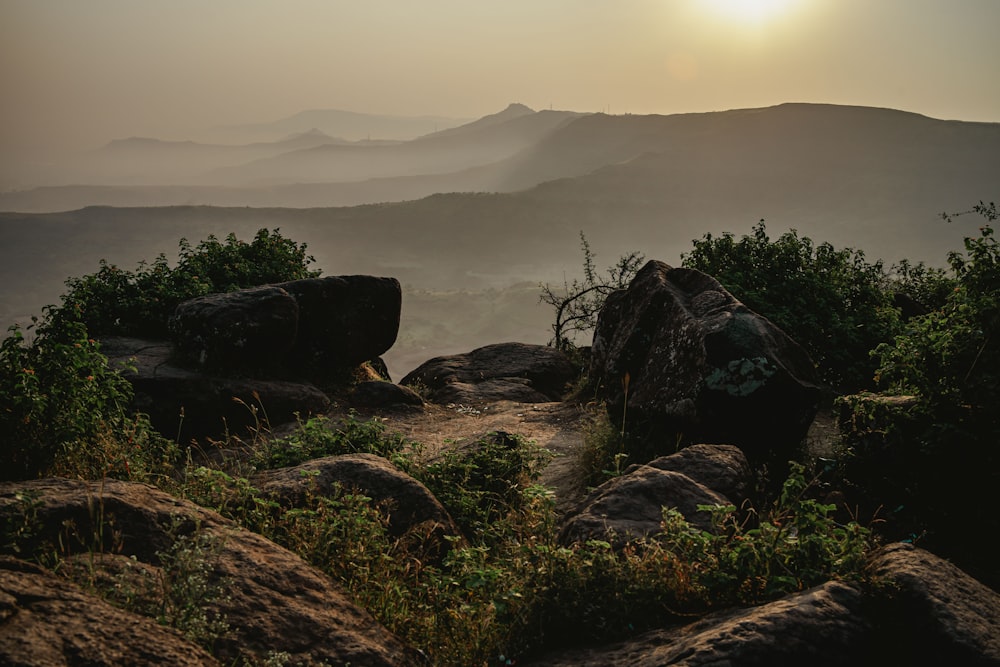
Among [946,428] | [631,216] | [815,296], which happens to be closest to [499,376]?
[815,296]

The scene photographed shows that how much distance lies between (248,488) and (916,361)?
5.92 meters

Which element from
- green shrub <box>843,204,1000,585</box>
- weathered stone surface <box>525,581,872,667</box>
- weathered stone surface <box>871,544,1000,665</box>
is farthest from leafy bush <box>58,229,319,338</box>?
weathered stone surface <box>871,544,1000,665</box>

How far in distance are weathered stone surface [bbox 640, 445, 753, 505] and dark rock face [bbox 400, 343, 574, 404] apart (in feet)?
25.0

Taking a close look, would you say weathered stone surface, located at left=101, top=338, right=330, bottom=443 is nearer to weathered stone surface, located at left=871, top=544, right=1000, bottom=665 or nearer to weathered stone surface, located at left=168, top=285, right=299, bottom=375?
weathered stone surface, located at left=168, top=285, right=299, bottom=375

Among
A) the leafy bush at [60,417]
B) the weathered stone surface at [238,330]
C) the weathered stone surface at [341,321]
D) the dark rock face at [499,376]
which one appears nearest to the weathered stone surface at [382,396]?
the weathered stone surface at [341,321]

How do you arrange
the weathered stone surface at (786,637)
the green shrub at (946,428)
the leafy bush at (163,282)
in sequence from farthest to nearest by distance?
the leafy bush at (163,282), the green shrub at (946,428), the weathered stone surface at (786,637)

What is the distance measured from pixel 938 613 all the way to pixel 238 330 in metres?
9.60

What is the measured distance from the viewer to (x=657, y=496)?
5.32m

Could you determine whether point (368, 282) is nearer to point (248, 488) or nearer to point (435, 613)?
point (248, 488)

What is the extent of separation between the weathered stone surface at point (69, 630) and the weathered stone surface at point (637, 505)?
2707 mm

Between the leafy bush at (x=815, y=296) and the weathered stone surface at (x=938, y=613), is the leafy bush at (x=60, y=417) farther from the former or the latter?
the leafy bush at (x=815, y=296)

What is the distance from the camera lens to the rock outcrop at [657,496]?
4977 mm

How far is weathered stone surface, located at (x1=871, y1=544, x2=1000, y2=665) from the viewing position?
10.3ft

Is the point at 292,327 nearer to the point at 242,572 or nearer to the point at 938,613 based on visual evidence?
the point at 242,572
